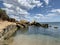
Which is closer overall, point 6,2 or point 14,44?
point 14,44

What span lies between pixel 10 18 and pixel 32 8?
3701 mm

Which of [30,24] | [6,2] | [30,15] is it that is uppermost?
[6,2]

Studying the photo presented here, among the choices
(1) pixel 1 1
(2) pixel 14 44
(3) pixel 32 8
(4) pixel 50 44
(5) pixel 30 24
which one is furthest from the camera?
(5) pixel 30 24

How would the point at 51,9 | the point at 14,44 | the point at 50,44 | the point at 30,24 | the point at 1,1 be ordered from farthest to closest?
1. the point at 30,24
2. the point at 51,9
3. the point at 1,1
4. the point at 50,44
5. the point at 14,44

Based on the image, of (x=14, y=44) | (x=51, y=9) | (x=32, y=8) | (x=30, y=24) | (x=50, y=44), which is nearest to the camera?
(x=14, y=44)

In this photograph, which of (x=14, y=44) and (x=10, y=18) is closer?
(x=14, y=44)

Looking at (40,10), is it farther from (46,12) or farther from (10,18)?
(10,18)

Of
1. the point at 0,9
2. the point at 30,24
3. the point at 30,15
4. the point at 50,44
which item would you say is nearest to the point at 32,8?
the point at 30,15

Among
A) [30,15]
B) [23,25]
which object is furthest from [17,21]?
[30,15]

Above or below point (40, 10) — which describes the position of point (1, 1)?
above

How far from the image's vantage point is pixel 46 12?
19.9 m

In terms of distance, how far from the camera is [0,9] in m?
18.1

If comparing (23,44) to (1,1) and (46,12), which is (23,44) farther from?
(46,12)

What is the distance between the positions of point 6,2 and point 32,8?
4.08m
